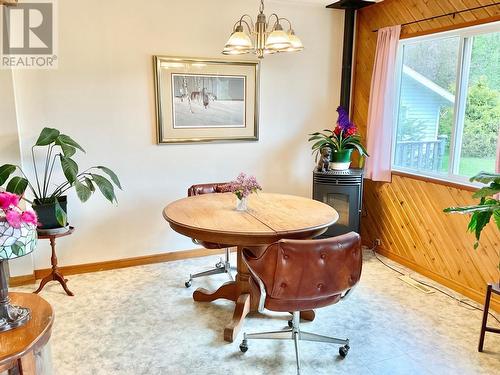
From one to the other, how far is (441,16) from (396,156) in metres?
1.32

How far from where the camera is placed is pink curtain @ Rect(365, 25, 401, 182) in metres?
3.78

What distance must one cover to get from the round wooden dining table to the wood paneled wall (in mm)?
1203

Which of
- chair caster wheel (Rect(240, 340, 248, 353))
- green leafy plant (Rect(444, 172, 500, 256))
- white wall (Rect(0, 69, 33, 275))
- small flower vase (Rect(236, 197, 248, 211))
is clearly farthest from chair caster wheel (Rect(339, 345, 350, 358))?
white wall (Rect(0, 69, 33, 275))

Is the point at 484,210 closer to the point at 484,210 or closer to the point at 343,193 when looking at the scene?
the point at 484,210

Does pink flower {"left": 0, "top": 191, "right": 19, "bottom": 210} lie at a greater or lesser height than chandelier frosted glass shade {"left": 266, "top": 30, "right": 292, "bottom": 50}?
lesser

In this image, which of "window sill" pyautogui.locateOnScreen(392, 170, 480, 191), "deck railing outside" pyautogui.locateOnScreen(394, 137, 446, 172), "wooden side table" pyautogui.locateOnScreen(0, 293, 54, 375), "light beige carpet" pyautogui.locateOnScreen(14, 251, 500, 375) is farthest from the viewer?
"deck railing outside" pyautogui.locateOnScreen(394, 137, 446, 172)

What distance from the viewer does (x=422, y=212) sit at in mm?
3625

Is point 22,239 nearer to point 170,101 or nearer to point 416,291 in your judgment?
point 170,101

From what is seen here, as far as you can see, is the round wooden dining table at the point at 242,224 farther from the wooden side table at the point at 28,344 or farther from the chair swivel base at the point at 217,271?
the wooden side table at the point at 28,344

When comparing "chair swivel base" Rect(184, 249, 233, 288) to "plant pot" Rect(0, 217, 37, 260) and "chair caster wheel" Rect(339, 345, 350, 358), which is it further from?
"plant pot" Rect(0, 217, 37, 260)

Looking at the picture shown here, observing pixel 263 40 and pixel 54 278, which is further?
pixel 54 278

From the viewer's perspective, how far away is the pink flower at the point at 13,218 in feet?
4.78

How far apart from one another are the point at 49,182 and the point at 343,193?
107 inches

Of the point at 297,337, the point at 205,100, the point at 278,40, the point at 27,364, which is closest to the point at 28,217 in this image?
the point at 27,364
